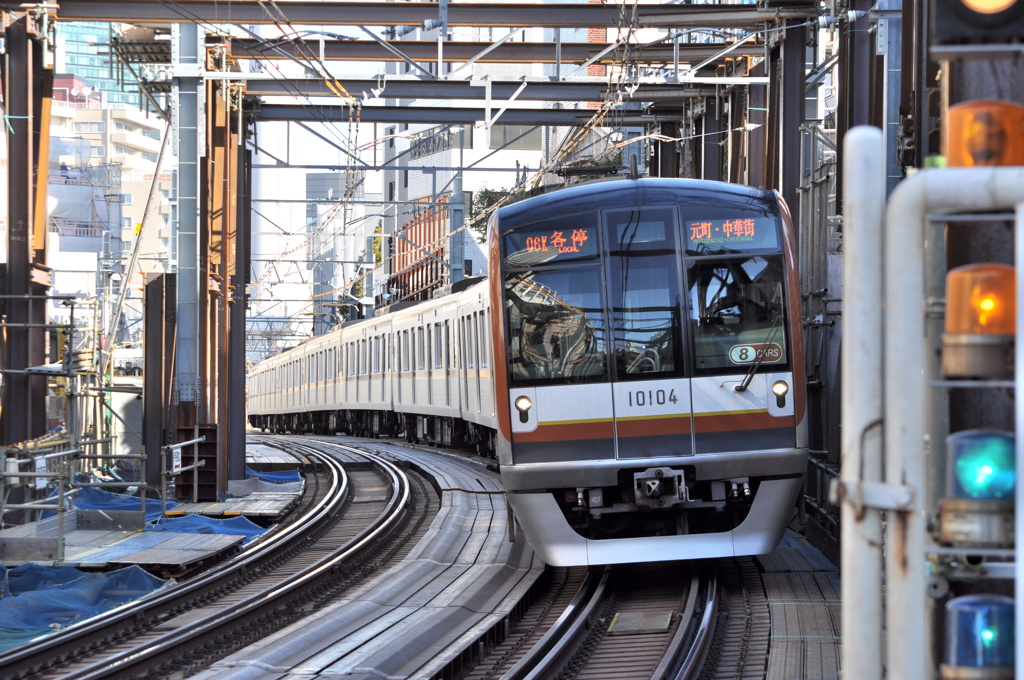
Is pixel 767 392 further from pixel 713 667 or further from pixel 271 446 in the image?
pixel 271 446

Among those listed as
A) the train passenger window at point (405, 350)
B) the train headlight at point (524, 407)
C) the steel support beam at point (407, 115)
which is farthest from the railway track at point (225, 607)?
the train passenger window at point (405, 350)

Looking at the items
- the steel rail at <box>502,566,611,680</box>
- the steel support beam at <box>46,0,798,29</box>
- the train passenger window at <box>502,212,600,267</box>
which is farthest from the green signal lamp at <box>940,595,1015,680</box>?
the steel support beam at <box>46,0,798,29</box>

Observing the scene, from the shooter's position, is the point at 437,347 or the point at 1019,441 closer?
the point at 1019,441

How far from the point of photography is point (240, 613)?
8625 mm

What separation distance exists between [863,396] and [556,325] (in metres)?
6.14

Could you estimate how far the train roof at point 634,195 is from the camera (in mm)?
8875

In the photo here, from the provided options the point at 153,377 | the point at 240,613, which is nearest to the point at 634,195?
the point at 240,613

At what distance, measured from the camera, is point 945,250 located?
Answer: 9.38ft

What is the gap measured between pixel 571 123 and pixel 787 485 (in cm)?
1252

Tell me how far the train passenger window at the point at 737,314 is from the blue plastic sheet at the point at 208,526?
20.2 feet

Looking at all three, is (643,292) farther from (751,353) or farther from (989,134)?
(989,134)

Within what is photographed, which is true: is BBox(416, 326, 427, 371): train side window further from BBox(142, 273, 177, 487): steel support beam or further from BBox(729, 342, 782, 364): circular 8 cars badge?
BBox(729, 342, 782, 364): circular 8 cars badge

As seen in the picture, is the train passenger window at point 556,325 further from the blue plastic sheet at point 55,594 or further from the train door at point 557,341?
the blue plastic sheet at point 55,594

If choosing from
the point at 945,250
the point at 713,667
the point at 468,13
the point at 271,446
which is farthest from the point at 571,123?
the point at 945,250
